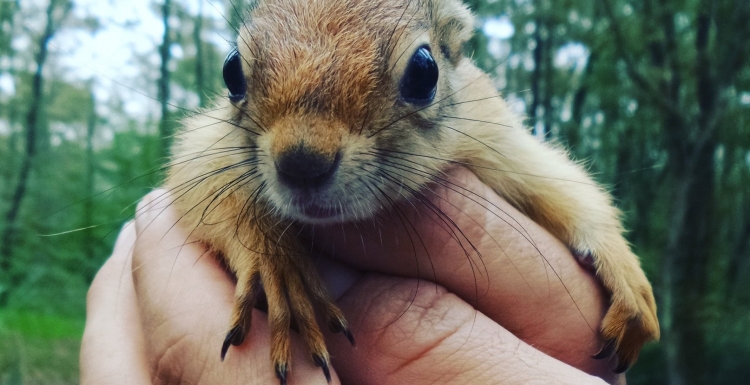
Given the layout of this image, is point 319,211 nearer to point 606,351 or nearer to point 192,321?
point 192,321

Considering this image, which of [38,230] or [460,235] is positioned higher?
[460,235]

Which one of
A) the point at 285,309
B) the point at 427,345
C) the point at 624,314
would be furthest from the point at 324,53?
the point at 624,314

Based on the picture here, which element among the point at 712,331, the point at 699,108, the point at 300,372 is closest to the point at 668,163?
the point at 699,108

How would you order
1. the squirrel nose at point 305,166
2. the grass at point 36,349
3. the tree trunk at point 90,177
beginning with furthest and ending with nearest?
1. the tree trunk at point 90,177
2. the grass at point 36,349
3. the squirrel nose at point 305,166

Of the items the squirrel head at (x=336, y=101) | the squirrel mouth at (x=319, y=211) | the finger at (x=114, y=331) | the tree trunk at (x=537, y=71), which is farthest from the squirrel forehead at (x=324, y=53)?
the tree trunk at (x=537, y=71)

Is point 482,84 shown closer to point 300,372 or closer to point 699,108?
point 300,372

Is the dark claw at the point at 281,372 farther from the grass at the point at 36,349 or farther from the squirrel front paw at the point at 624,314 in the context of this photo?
the grass at the point at 36,349

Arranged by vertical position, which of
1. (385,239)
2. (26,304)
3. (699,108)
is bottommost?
(26,304)
